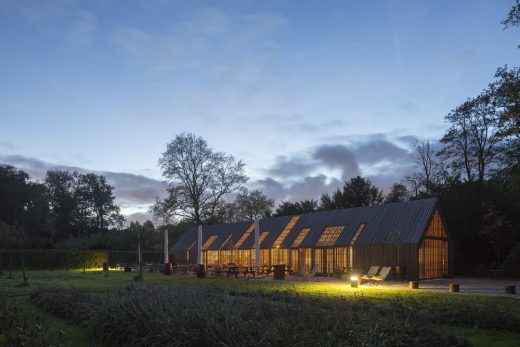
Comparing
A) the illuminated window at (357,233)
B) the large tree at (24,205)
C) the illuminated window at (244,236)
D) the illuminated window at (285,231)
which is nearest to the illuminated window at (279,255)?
the illuminated window at (285,231)

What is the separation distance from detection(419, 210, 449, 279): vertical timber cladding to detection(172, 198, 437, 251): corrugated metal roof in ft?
2.54

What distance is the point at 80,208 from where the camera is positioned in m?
72.5

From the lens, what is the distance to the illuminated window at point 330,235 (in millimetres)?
30044

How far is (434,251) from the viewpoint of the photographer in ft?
89.6

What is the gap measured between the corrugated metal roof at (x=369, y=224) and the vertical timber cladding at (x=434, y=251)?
77 cm

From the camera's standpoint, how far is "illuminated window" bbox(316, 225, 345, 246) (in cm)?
3004

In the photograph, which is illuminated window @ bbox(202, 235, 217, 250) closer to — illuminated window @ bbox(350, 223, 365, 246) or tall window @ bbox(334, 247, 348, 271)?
tall window @ bbox(334, 247, 348, 271)

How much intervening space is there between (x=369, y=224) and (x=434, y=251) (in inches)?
151

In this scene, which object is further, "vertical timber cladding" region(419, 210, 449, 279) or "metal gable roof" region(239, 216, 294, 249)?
"metal gable roof" region(239, 216, 294, 249)

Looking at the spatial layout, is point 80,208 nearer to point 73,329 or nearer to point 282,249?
point 282,249

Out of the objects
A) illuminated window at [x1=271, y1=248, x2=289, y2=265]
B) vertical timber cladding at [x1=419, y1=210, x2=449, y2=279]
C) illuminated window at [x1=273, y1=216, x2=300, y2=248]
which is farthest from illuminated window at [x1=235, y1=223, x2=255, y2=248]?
vertical timber cladding at [x1=419, y1=210, x2=449, y2=279]

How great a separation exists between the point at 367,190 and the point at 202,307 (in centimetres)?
4182

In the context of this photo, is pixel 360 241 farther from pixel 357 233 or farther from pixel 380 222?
pixel 380 222

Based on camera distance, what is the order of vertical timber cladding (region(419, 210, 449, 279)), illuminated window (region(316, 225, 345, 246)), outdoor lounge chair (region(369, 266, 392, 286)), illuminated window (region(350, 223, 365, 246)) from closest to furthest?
outdoor lounge chair (region(369, 266, 392, 286)) < vertical timber cladding (region(419, 210, 449, 279)) < illuminated window (region(350, 223, 365, 246)) < illuminated window (region(316, 225, 345, 246))
